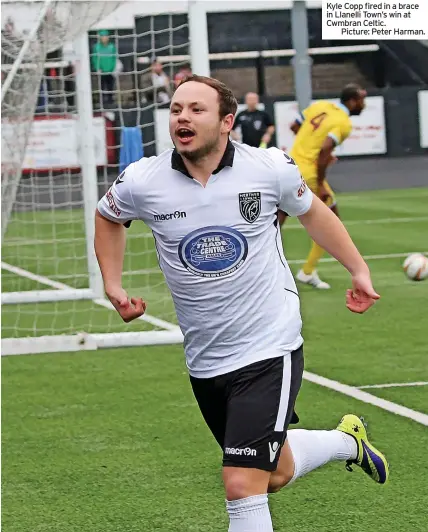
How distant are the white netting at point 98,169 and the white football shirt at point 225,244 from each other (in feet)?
20.9

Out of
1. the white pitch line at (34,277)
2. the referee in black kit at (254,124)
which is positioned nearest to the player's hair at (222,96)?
the white pitch line at (34,277)

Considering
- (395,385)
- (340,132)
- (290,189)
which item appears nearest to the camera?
(290,189)

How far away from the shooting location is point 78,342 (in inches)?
439

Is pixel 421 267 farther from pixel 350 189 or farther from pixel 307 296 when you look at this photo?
pixel 350 189

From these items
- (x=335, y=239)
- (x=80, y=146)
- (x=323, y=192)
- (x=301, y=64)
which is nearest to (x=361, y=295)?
(x=335, y=239)

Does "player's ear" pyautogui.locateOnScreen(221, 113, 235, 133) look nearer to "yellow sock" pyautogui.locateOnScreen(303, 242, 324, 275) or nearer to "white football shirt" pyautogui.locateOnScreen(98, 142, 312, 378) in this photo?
"white football shirt" pyautogui.locateOnScreen(98, 142, 312, 378)

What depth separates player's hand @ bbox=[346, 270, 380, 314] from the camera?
530 cm

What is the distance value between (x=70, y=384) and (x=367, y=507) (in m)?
3.84

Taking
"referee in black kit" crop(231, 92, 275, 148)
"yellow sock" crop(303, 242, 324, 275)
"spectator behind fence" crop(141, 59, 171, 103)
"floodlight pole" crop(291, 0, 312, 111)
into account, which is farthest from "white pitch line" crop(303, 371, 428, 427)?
"floodlight pole" crop(291, 0, 312, 111)

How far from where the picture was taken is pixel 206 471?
7.08 m

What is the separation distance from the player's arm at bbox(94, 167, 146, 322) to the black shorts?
0.42m

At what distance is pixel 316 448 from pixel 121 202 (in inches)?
58.8

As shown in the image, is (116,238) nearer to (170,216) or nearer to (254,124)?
(170,216)

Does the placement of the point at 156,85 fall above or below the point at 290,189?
above
